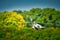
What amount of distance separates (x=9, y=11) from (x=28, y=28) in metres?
0.56

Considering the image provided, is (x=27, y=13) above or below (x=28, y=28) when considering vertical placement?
above

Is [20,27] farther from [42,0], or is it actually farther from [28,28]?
[42,0]

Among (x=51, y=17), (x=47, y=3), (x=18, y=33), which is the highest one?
(x=47, y=3)

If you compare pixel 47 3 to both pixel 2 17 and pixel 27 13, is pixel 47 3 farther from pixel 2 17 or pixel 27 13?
pixel 2 17

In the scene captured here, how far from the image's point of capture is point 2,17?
4.57 meters

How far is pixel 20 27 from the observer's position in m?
4.45

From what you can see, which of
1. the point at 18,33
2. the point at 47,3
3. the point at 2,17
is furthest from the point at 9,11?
the point at 47,3

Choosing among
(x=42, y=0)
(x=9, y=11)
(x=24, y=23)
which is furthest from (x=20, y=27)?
(x=42, y=0)

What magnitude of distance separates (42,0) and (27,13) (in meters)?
0.42

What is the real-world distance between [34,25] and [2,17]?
715mm

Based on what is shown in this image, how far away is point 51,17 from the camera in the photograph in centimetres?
441

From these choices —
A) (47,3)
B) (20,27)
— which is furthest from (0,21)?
(47,3)

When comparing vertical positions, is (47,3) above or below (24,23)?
above

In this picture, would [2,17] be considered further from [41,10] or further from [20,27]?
[41,10]
